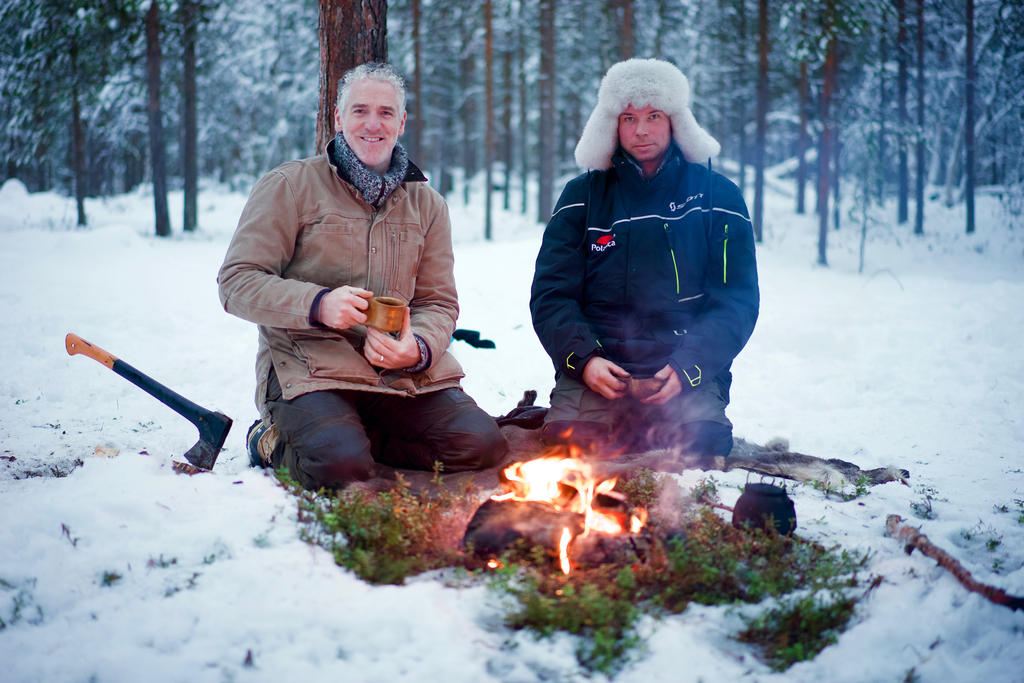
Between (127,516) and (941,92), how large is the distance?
30.4 meters

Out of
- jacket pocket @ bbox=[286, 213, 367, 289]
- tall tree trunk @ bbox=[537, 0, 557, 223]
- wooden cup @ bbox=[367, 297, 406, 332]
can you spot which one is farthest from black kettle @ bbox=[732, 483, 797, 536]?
tall tree trunk @ bbox=[537, 0, 557, 223]

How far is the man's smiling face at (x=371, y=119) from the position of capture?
140 inches

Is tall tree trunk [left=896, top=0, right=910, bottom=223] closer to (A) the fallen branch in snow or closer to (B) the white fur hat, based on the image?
(B) the white fur hat

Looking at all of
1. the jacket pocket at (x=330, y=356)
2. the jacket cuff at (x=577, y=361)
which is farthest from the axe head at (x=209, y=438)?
the jacket cuff at (x=577, y=361)

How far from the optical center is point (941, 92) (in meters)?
25.6

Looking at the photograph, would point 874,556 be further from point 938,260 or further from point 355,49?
point 938,260

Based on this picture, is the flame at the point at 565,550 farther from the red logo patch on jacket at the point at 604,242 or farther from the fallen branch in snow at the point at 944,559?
the red logo patch on jacket at the point at 604,242

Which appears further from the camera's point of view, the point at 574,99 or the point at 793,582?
the point at 574,99

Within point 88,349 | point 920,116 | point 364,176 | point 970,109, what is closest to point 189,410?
point 88,349

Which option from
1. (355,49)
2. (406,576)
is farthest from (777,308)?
(406,576)

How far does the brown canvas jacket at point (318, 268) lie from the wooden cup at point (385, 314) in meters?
0.34

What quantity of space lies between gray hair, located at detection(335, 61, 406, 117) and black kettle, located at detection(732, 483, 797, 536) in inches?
101

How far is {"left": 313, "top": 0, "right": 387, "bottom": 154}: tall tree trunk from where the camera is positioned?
16.1 feet

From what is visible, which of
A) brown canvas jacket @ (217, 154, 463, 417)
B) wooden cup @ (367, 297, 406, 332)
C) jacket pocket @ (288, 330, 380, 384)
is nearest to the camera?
wooden cup @ (367, 297, 406, 332)
